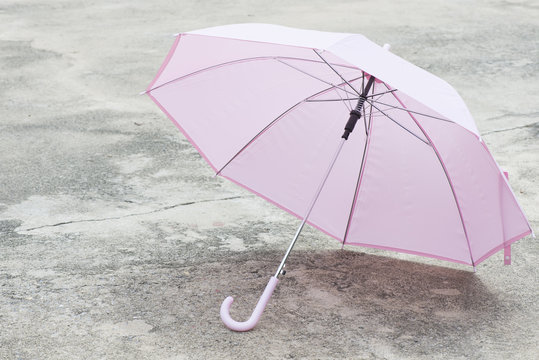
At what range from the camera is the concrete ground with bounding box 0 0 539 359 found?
3088 millimetres

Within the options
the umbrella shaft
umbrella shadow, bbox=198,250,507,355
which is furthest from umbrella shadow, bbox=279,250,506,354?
the umbrella shaft

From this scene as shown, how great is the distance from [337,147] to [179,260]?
36.2 inches

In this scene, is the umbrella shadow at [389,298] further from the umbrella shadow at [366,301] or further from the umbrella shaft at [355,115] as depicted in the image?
the umbrella shaft at [355,115]

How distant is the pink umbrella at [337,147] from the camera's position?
3.23 metres

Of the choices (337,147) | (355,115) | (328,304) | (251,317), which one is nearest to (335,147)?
(337,147)

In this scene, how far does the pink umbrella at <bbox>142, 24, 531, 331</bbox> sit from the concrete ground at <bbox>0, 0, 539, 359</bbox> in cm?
25

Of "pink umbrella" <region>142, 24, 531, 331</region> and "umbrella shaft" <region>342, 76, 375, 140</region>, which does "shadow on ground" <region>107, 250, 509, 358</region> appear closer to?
"pink umbrella" <region>142, 24, 531, 331</region>

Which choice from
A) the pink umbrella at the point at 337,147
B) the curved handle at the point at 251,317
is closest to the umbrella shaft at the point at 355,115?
the pink umbrella at the point at 337,147

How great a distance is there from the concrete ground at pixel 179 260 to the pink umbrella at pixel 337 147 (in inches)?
10.0

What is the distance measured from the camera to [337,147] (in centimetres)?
343

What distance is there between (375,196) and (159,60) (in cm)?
401


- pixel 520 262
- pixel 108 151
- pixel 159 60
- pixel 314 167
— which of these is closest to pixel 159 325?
pixel 314 167

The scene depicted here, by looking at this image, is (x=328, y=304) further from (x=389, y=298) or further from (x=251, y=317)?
(x=251, y=317)

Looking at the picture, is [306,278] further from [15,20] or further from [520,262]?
[15,20]
